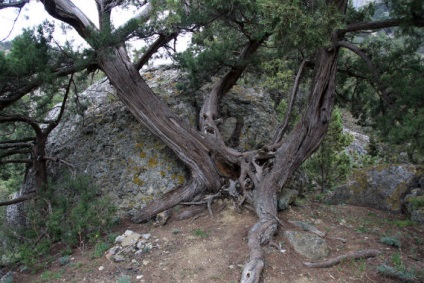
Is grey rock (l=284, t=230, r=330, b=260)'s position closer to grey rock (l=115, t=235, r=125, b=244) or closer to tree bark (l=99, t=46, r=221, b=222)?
tree bark (l=99, t=46, r=221, b=222)

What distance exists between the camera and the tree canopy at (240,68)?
14.6ft

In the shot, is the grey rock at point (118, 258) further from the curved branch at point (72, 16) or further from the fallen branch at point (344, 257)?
the curved branch at point (72, 16)

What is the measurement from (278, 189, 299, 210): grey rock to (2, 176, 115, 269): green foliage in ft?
10.1

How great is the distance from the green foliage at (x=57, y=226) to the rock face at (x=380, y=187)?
5.67 meters

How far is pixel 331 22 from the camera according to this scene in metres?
4.29

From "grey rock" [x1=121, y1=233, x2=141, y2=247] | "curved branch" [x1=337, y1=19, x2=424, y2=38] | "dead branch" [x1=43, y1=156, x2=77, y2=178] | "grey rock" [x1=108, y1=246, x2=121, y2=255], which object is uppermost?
"curved branch" [x1=337, y1=19, x2=424, y2=38]

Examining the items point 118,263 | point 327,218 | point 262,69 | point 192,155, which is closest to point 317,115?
point 327,218

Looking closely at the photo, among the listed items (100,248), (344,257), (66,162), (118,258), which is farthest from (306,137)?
(66,162)

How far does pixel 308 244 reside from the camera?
482cm

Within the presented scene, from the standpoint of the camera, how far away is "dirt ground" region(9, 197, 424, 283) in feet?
13.8

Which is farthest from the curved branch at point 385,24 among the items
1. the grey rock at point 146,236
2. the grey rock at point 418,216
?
the grey rock at point 146,236

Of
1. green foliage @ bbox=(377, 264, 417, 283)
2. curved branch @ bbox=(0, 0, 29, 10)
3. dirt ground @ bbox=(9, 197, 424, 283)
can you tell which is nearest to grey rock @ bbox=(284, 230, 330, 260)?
dirt ground @ bbox=(9, 197, 424, 283)

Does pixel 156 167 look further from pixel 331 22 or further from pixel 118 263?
pixel 331 22

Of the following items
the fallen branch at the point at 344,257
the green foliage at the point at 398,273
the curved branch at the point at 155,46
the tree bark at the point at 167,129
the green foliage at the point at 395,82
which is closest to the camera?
the green foliage at the point at 398,273
